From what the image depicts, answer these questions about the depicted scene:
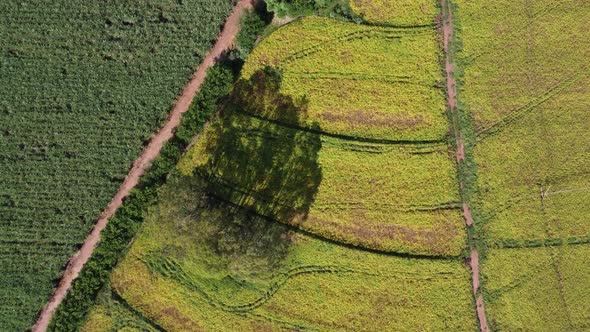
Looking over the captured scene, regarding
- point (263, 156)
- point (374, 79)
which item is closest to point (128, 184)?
point (263, 156)

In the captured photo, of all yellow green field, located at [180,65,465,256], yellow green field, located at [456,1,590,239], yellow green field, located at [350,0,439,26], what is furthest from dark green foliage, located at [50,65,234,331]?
yellow green field, located at [456,1,590,239]

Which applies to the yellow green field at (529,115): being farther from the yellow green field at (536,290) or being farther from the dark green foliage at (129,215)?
the dark green foliage at (129,215)

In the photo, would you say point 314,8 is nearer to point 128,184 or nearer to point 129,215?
point 128,184

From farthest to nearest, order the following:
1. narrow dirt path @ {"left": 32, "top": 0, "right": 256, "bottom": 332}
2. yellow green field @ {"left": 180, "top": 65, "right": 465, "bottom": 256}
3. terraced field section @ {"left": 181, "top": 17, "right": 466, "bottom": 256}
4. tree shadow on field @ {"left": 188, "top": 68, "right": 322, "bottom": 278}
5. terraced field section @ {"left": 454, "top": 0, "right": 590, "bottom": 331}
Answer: terraced field section @ {"left": 454, "top": 0, "right": 590, "bottom": 331}
terraced field section @ {"left": 181, "top": 17, "right": 466, "bottom": 256}
yellow green field @ {"left": 180, "top": 65, "right": 465, "bottom": 256}
tree shadow on field @ {"left": 188, "top": 68, "right": 322, "bottom": 278}
narrow dirt path @ {"left": 32, "top": 0, "right": 256, "bottom": 332}

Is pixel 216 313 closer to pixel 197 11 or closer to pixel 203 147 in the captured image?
pixel 203 147

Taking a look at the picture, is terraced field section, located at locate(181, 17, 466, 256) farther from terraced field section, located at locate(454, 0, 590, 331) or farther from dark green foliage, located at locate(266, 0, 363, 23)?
terraced field section, located at locate(454, 0, 590, 331)

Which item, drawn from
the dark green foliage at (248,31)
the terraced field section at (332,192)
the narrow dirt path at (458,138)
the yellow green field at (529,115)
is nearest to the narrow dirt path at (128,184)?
the dark green foliage at (248,31)
